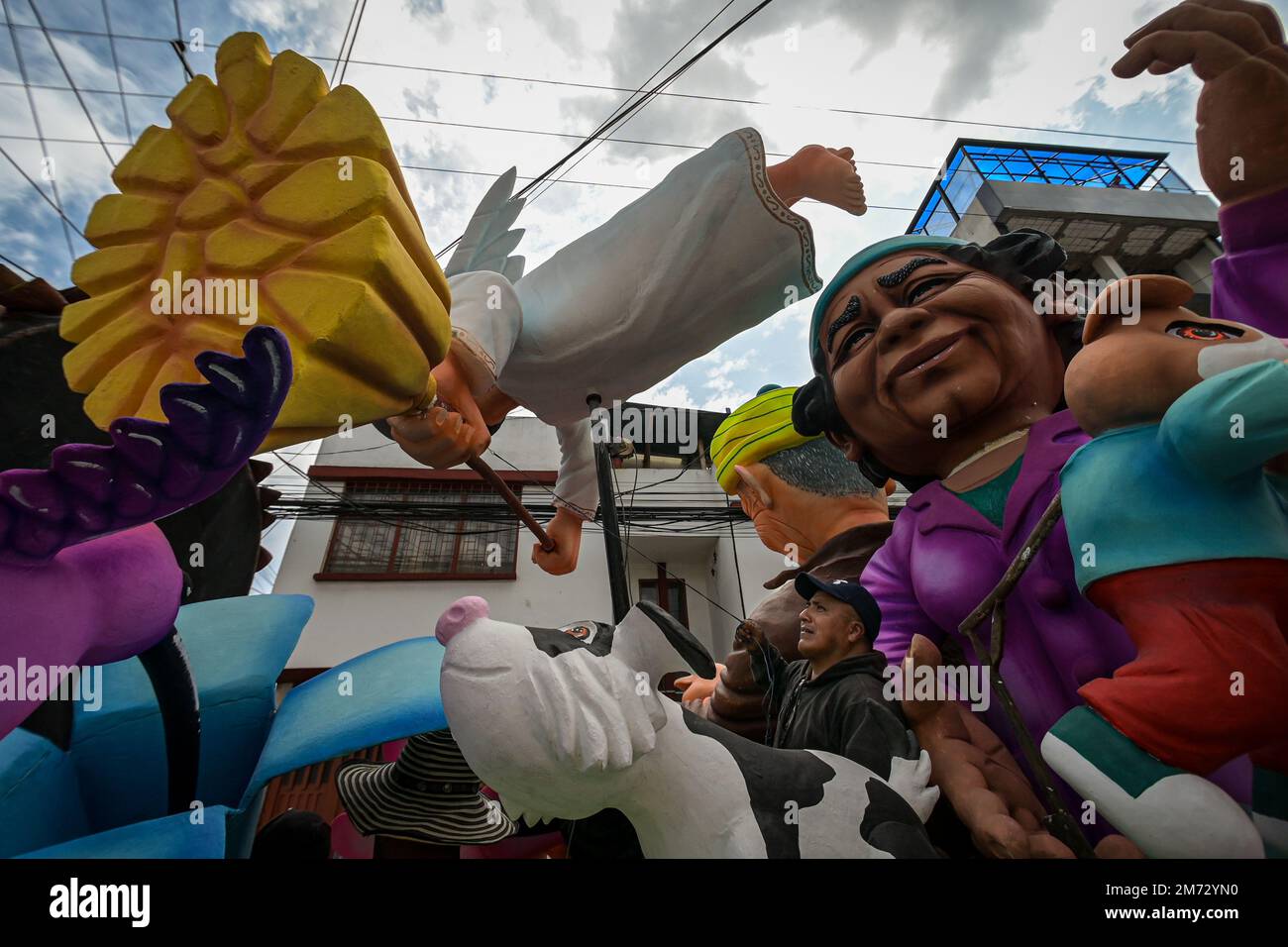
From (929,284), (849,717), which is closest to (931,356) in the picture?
(929,284)

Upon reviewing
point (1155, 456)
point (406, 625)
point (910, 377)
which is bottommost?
point (406, 625)

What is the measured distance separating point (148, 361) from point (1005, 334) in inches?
63.0

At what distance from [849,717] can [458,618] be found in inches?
28.0

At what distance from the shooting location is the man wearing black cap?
1.07m

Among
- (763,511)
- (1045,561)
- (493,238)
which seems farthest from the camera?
(763,511)

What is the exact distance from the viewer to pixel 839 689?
1.17 metres

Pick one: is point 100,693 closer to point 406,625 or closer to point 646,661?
point 646,661

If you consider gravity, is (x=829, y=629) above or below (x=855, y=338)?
below

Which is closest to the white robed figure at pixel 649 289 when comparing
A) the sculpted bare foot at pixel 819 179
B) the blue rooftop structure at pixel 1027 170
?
the sculpted bare foot at pixel 819 179

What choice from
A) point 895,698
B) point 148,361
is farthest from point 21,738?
point 895,698

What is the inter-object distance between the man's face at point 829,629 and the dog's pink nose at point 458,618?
2.34 feet

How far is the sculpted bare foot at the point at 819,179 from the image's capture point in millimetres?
1836

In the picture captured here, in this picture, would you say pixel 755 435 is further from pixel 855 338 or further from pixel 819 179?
pixel 855 338

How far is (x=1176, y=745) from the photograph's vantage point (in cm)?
75
